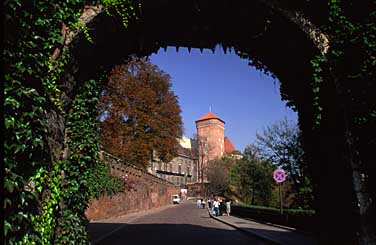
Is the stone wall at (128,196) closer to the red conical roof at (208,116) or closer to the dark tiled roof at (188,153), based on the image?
the dark tiled roof at (188,153)

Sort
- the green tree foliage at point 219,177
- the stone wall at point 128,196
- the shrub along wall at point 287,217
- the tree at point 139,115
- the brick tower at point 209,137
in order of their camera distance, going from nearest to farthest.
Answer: the shrub along wall at point 287,217, the stone wall at point 128,196, the tree at point 139,115, the green tree foliage at point 219,177, the brick tower at point 209,137

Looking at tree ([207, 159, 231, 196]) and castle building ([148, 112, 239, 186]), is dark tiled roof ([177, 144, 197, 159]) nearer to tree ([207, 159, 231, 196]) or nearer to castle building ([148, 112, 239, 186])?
castle building ([148, 112, 239, 186])

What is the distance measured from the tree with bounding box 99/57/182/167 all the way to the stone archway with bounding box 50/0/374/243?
19202 mm

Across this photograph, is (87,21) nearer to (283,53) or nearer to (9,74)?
(9,74)

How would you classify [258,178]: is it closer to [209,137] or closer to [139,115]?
[139,115]

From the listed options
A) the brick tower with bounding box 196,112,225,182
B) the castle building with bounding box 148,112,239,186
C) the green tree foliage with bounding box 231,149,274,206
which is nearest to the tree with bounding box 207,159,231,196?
the castle building with bounding box 148,112,239,186

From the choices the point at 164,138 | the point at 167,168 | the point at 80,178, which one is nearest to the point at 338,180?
the point at 80,178

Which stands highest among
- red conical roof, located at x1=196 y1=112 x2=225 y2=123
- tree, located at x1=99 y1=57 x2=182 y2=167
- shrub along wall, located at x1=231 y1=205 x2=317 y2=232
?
red conical roof, located at x1=196 y1=112 x2=225 y2=123

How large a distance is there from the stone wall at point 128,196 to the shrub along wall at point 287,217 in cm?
957

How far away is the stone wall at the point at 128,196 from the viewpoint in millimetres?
20366

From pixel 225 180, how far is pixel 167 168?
A: 21109 millimetres

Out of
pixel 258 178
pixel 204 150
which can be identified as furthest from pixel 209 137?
pixel 258 178

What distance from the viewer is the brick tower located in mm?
80981

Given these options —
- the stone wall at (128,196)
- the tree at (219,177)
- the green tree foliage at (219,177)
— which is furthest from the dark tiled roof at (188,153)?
the stone wall at (128,196)
